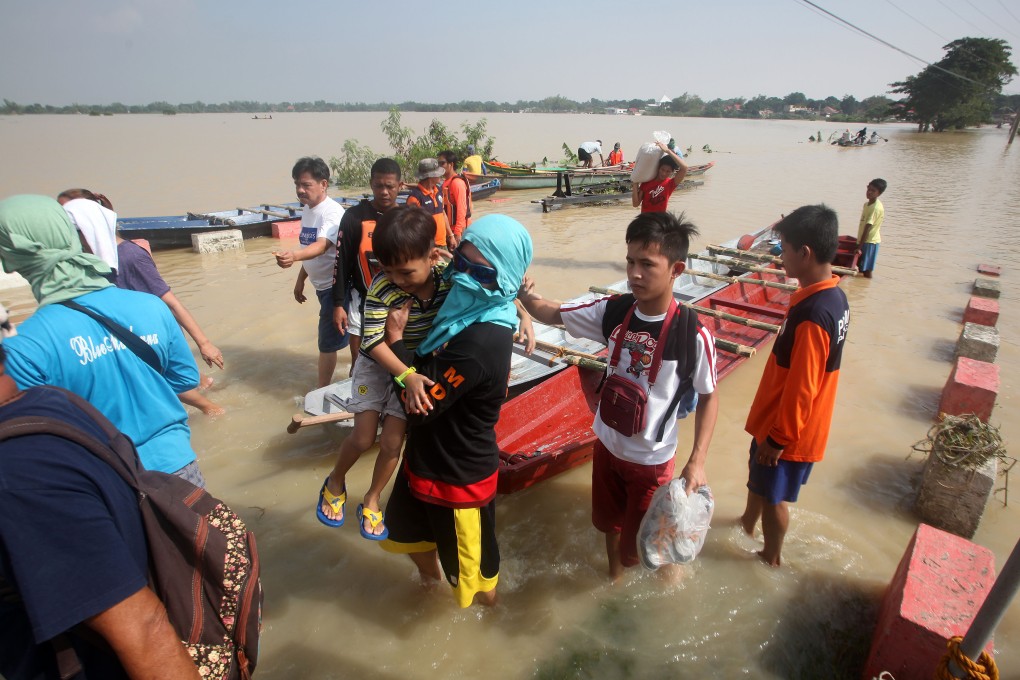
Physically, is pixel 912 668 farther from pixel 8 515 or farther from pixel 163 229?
pixel 163 229

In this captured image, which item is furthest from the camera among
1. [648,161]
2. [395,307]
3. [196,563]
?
[648,161]

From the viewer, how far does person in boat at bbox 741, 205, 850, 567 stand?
2.39 metres

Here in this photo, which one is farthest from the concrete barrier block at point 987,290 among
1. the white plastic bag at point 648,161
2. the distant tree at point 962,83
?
the distant tree at point 962,83

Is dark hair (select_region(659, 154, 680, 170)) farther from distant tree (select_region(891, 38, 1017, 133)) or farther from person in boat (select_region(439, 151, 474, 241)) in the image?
distant tree (select_region(891, 38, 1017, 133))

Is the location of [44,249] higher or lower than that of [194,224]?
higher

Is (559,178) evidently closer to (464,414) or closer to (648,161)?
(648,161)

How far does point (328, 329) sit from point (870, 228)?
26.9ft

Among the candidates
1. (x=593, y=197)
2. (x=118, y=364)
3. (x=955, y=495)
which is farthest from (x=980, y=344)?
(x=593, y=197)

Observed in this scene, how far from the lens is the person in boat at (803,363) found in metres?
2.39

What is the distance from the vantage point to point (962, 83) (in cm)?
4034

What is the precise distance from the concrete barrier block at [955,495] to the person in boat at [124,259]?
4.46 meters

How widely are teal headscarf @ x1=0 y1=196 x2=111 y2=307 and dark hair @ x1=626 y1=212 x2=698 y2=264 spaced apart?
1.97m

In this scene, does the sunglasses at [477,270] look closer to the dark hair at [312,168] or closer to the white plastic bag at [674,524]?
the white plastic bag at [674,524]

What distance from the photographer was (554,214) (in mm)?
13953
